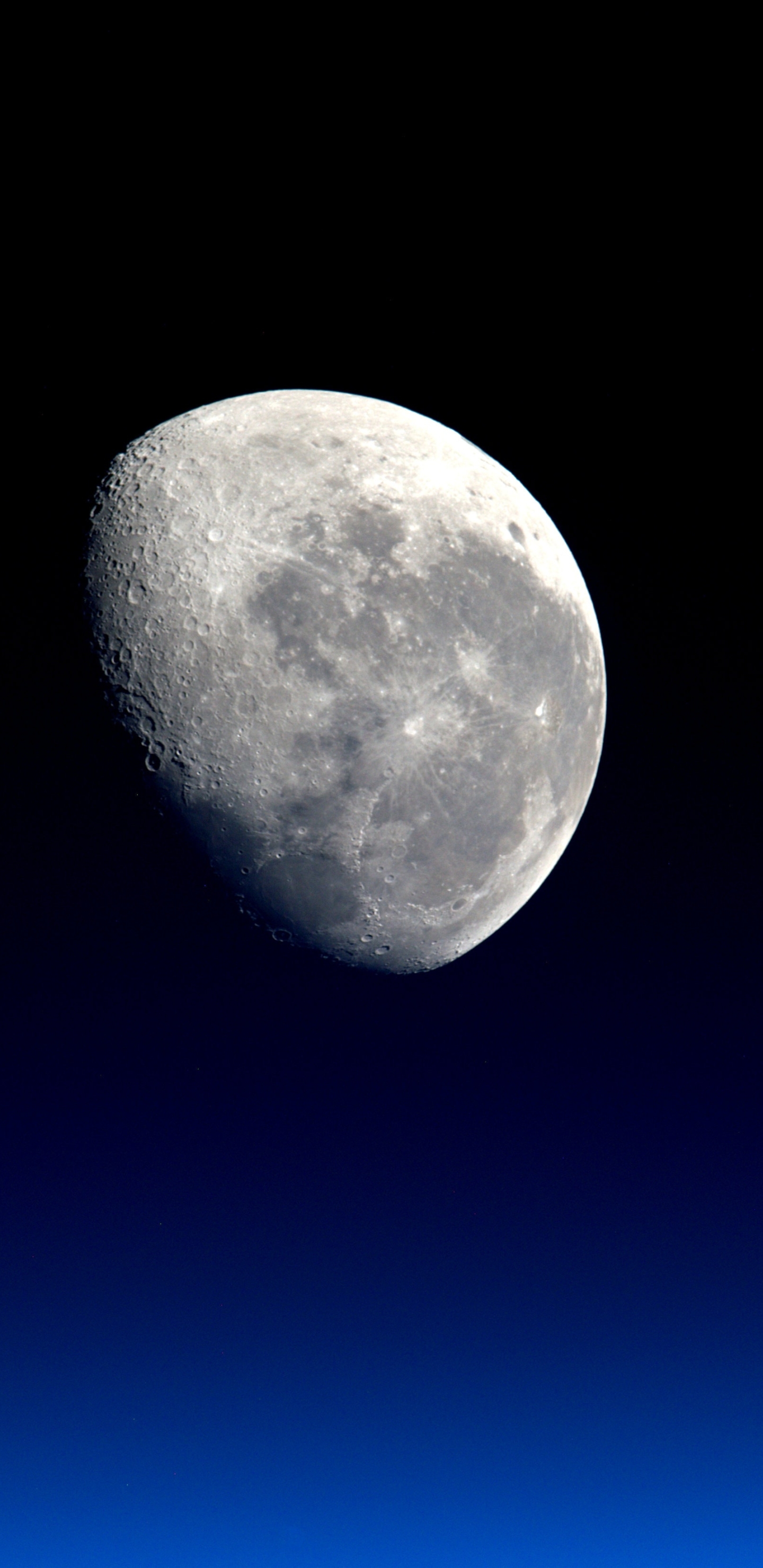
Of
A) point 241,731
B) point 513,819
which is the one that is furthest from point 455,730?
point 241,731

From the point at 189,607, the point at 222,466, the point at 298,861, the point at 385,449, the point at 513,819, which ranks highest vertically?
the point at 385,449

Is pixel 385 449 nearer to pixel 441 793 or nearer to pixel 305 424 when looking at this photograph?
pixel 305 424

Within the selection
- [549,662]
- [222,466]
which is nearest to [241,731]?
[222,466]

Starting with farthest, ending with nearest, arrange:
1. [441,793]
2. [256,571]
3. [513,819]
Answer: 1. [513,819]
2. [441,793]
3. [256,571]

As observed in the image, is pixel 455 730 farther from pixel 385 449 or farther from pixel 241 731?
pixel 385 449

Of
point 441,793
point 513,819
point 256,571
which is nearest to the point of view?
point 256,571

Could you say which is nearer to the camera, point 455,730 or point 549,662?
point 455,730

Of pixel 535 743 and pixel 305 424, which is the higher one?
pixel 305 424
